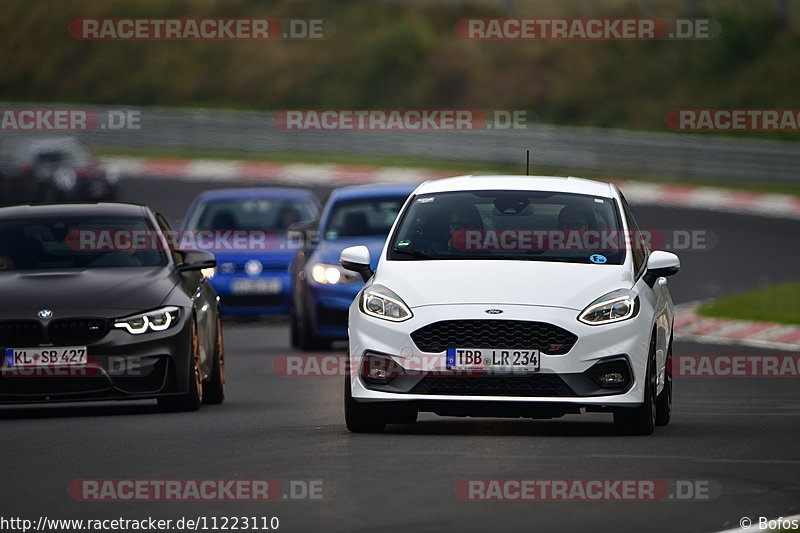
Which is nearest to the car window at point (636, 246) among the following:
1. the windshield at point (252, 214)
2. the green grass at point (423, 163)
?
the windshield at point (252, 214)

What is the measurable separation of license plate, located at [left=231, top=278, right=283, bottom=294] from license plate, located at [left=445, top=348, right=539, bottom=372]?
1203 cm

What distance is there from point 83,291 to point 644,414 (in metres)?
4.17

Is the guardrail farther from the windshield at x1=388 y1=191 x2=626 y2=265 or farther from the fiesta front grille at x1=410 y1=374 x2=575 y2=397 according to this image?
the fiesta front grille at x1=410 y1=374 x2=575 y2=397

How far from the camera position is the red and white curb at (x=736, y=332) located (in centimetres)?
2178

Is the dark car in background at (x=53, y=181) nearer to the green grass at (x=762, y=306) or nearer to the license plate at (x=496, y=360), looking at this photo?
the green grass at (x=762, y=306)

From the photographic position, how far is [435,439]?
38.1ft

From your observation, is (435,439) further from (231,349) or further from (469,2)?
(469,2)

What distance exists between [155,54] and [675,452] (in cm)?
5921

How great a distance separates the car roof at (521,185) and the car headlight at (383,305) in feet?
4.32

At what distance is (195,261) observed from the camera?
14.3 m

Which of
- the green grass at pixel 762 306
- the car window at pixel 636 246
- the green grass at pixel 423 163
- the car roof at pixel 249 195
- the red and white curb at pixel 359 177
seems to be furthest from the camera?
the green grass at pixel 423 163

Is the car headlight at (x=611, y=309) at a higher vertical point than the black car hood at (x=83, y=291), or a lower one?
higher

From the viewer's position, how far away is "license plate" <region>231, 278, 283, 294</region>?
23328 millimetres

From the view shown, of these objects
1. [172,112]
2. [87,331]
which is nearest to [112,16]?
[172,112]
